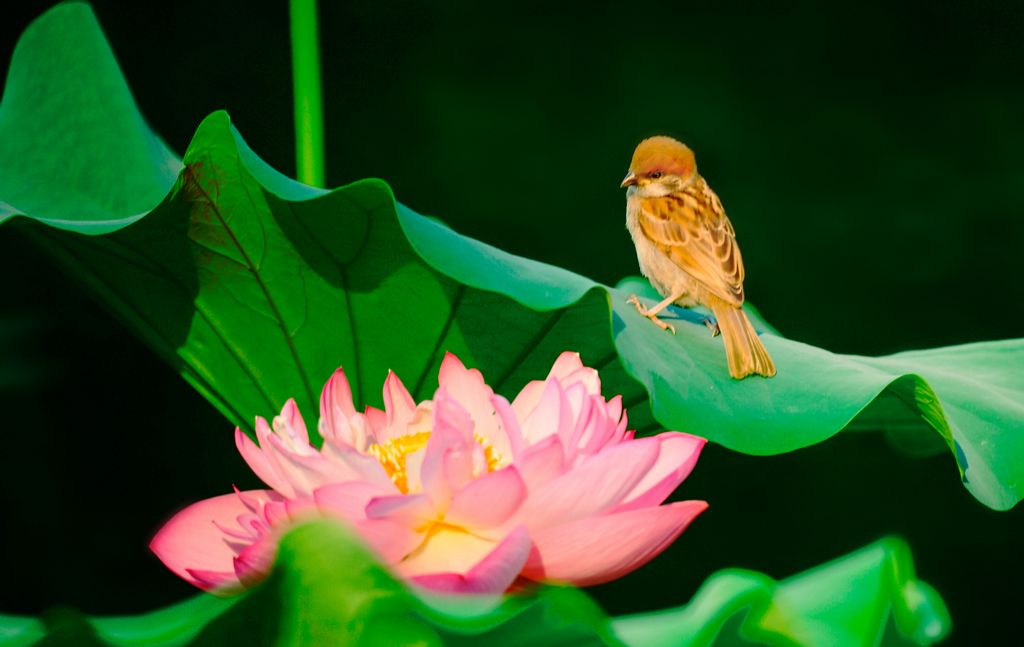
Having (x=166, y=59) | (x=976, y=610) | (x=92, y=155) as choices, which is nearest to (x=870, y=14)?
(x=976, y=610)

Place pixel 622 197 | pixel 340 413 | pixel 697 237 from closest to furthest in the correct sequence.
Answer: pixel 340 413 → pixel 697 237 → pixel 622 197

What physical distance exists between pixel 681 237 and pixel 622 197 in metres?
1.39

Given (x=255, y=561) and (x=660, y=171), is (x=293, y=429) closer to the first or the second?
(x=255, y=561)

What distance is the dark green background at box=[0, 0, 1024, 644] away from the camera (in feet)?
6.30

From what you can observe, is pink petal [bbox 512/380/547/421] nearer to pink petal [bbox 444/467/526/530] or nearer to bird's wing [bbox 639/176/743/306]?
pink petal [bbox 444/467/526/530]

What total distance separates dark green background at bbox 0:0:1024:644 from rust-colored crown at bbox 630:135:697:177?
122cm

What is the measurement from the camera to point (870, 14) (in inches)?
93.1

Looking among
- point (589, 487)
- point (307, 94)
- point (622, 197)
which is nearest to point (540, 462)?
point (589, 487)

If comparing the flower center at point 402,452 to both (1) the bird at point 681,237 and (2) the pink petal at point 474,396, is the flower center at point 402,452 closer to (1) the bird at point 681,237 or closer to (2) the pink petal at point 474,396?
(2) the pink petal at point 474,396

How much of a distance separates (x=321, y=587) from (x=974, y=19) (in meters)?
2.39

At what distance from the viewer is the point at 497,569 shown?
353 millimetres

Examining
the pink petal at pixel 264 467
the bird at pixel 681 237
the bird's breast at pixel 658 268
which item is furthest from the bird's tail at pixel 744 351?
the pink petal at pixel 264 467

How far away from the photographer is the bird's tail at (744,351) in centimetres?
53

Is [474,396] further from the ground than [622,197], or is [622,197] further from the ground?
[474,396]
